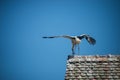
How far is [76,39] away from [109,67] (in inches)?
109

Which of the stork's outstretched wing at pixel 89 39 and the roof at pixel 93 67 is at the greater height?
the stork's outstretched wing at pixel 89 39

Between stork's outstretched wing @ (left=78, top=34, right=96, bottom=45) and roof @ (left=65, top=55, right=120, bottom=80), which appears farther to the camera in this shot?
stork's outstretched wing @ (left=78, top=34, right=96, bottom=45)

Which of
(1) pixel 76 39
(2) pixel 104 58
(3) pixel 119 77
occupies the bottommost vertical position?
(3) pixel 119 77

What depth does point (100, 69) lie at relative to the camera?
19094mm

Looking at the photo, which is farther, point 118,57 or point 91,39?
point 91,39

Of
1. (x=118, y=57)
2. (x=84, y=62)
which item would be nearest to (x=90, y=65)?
(x=84, y=62)

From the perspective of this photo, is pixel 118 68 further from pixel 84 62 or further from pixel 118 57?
pixel 84 62

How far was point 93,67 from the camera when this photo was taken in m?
19.2

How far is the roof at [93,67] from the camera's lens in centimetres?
1875

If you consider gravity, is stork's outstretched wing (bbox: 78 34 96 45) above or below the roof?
above

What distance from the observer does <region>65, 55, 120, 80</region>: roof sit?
1875cm

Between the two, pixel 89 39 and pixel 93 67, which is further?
pixel 89 39

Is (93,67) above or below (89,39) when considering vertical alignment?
below

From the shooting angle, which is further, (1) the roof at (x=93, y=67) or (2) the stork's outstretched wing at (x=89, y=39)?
(2) the stork's outstretched wing at (x=89, y=39)
